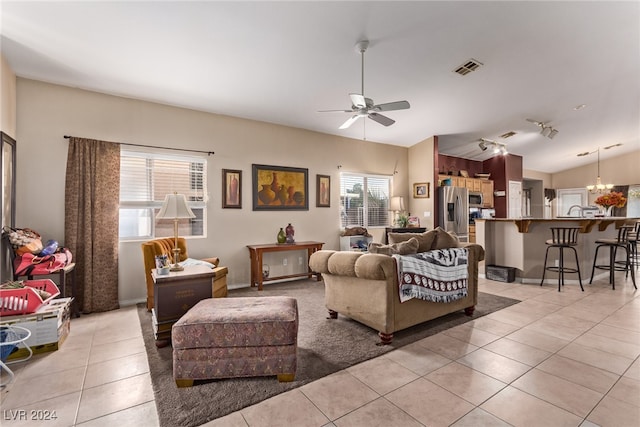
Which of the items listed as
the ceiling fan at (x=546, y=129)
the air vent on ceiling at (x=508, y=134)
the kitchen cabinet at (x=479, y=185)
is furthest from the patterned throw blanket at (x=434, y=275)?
the air vent on ceiling at (x=508, y=134)

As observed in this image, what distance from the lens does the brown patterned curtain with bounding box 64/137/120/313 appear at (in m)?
3.65

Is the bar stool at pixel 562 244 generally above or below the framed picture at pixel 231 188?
below

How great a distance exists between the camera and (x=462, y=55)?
367cm

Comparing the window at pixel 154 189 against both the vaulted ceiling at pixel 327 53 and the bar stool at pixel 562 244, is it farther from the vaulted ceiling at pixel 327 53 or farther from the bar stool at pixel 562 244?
the bar stool at pixel 562 244

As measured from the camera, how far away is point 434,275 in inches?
119

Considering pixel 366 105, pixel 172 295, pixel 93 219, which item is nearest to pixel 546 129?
pixel 366 105

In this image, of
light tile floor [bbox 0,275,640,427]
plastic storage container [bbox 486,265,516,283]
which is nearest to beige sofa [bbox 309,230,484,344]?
light tile floor [bbox 0,275,640,427]

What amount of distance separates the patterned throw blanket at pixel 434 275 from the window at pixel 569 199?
10.0 metres

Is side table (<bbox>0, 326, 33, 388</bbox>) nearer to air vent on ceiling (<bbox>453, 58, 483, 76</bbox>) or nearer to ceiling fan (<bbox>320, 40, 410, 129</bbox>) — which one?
ceiling fan (<bbox>320, 40, 410, 129</bbox>)

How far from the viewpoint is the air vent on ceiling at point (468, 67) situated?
3863 mm

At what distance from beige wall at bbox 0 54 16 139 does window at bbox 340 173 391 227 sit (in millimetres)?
4826

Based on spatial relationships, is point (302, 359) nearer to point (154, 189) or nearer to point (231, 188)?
point (231, 188)

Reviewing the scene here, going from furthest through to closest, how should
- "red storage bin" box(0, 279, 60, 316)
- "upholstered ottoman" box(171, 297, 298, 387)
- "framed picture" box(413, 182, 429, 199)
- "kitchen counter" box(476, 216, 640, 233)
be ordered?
"framed picture" box(413, 182, 429, 199) → "kitchen counter" box(476, 216, 640, 233) → "red storage bin" box(0, 279, 60, 316) → "upholstered ottoman" box(171, 297, 298, 387)

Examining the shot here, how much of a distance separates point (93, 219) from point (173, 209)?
1.55m
